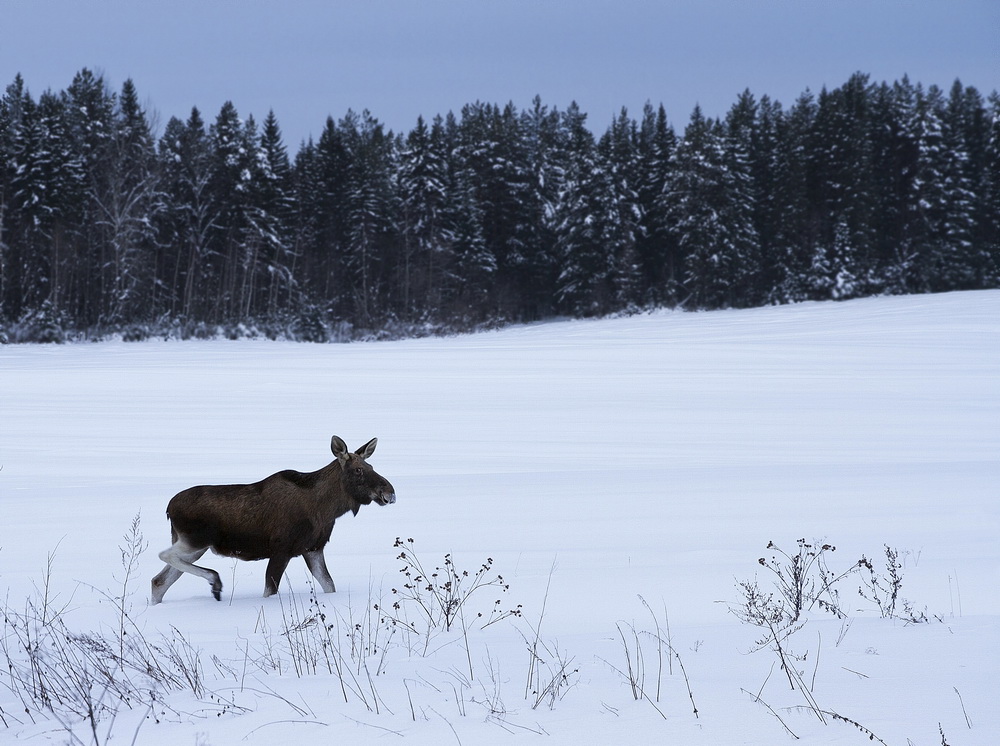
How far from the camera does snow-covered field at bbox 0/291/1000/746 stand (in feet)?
12.3

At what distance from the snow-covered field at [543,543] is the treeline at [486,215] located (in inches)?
1016

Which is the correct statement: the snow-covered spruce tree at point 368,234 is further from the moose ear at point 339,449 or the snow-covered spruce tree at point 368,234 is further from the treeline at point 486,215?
the moose ear at point 339,449

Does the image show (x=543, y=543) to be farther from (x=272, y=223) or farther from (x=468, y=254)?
(x=468, y=254)

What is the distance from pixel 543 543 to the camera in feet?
30.2

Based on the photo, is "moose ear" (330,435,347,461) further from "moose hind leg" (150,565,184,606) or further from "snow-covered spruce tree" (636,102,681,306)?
"snow-covered spruce tree" (636,102,681,306)

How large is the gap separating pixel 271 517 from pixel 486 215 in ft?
190

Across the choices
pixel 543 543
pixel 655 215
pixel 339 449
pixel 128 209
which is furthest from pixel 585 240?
pixel 339 449

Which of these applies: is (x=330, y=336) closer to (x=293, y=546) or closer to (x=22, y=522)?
(x=22, y=522)

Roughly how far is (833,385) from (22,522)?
57.4ft

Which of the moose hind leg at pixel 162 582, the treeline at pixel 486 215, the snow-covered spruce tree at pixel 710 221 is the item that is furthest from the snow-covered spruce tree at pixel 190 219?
the moose hind leg at pixel 162 582

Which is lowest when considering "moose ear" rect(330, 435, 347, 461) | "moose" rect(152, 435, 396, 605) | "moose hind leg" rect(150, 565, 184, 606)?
"moose hind leg" rect(150, 565, 184, 606)

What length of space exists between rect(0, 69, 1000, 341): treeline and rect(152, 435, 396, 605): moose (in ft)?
134

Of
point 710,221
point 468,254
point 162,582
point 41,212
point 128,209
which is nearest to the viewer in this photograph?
point 162,582

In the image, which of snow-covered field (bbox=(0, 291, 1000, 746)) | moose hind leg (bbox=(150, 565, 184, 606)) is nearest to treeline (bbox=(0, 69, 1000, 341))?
snow-covered field (bbox=(0, 291, 1000, 746))
